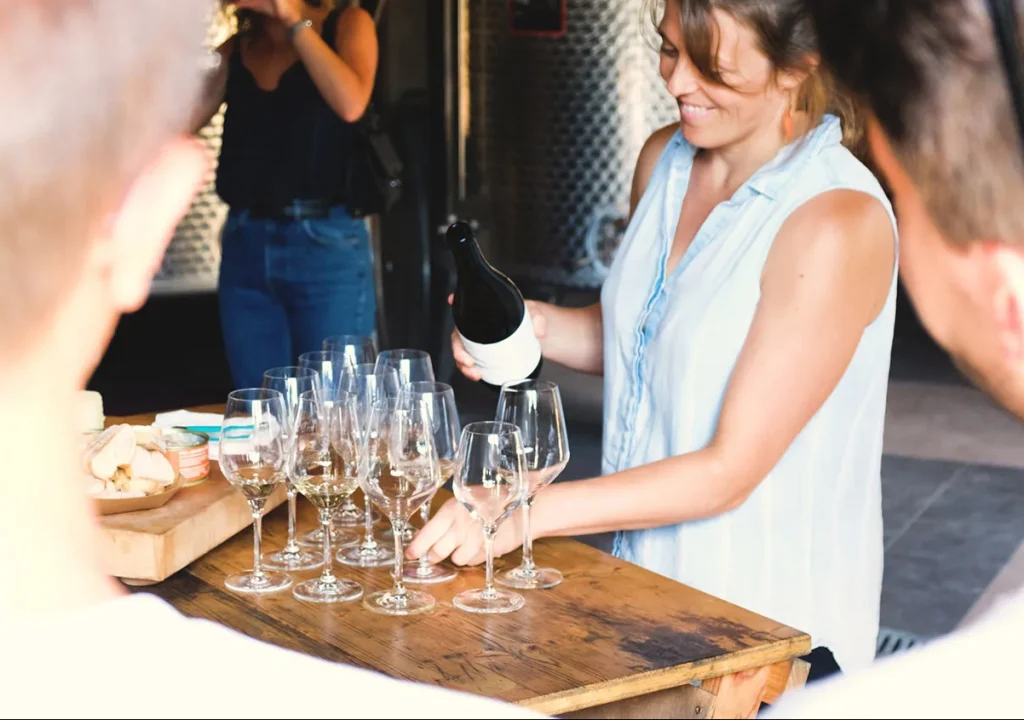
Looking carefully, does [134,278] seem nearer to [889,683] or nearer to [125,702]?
[125,702]

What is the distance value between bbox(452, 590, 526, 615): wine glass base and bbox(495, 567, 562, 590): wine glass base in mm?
31

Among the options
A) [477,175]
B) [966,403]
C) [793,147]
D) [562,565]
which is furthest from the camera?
[966,403]

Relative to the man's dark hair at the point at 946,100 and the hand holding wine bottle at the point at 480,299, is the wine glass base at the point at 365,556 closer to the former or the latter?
the hand holding wine bottle at the point at 480,299

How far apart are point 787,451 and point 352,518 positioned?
0.64 meters

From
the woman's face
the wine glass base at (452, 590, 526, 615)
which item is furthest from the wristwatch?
the wine glass base at (452, 590, 526, 615)

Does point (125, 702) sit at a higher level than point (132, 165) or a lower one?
lower

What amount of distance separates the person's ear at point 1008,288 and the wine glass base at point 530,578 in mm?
1044

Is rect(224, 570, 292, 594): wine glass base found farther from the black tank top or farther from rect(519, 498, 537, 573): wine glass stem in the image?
the black tank top

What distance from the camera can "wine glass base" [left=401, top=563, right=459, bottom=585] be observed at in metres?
1.59

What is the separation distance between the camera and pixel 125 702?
0.67m

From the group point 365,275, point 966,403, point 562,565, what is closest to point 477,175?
point 365,275

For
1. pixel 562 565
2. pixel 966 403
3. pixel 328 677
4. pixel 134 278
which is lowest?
A: pixel 966 403

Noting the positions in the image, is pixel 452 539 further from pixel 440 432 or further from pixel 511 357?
pixel 511 357

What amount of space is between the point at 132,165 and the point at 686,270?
4.61 ft
